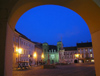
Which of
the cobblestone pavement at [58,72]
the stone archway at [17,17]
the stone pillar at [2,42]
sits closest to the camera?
the stone pillar at [2,42]

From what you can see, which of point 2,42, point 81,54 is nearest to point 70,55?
point 81,54

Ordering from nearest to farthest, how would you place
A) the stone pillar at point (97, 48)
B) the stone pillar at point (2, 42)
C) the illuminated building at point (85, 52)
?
the stone pillar at point (2, 42)
the stone pillar at point (97, 48)
the illuminated building at point (85, 52)

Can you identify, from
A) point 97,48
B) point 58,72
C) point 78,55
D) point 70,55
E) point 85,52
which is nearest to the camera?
point 97,48

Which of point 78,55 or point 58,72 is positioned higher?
point 78,55

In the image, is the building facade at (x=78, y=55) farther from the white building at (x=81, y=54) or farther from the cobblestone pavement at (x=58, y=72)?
the cobblestone pavement at (x=58, y=72)

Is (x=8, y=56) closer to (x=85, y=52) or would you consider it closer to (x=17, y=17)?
(x=17, y=17)

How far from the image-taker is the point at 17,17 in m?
5.51

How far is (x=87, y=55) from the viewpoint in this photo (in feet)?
221

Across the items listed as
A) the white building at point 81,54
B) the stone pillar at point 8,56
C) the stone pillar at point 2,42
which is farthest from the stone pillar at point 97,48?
the white building at point 81,54

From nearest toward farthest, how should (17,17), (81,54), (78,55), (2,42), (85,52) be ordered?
(2,42), (17,17), (78,55), (85,52), (81,54)

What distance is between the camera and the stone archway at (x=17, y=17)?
4031mm

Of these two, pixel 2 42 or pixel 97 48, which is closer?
pixel 2 42

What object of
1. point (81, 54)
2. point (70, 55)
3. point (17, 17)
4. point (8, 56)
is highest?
point (17, 17)

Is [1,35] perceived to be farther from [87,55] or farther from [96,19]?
[87,55]
